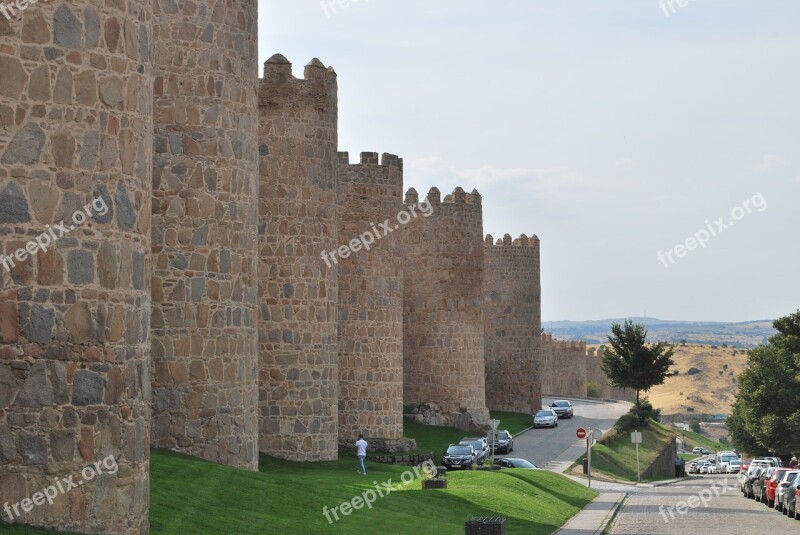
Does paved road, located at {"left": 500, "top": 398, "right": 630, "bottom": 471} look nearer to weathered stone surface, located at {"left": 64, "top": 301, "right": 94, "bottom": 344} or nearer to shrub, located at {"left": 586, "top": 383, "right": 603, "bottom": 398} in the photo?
shrub, located at {"left": 586, "top": 383, "right": 603, "bottom": 398}

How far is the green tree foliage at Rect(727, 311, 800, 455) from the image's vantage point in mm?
53906

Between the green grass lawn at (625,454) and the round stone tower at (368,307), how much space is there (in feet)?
33.8

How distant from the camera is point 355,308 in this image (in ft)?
117

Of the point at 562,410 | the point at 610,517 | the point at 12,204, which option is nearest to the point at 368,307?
the point at 610,517

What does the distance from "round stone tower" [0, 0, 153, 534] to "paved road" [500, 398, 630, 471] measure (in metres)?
29.6

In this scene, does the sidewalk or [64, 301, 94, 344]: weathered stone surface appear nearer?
[64, 301, 94, 344]: weathered stone surface

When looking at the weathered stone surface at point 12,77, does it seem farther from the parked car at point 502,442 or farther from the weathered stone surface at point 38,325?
the parked car at point 502,442

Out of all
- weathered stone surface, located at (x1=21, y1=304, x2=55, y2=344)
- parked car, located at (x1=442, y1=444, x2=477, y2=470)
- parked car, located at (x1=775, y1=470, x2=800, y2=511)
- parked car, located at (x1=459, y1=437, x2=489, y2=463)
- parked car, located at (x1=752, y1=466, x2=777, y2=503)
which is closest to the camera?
weathered stone surface, located at (x1=21, y1=304, x2=55, y2=344)

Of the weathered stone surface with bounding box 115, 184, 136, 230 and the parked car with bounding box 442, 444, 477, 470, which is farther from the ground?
the weathered stone surface with bounding box 115, 184, 136, 230

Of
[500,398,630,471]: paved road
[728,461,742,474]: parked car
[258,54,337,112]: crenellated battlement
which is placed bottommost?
Result: [728,461,742,474]: parked car

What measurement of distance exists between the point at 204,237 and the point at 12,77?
8.34 metres

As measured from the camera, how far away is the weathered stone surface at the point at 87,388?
11.9 meters

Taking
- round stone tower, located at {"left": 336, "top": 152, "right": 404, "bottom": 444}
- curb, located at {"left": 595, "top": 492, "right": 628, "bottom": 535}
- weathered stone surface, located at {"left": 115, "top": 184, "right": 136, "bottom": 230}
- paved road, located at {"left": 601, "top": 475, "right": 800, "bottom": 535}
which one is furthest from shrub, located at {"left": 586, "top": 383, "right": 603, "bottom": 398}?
weathered stone surface, located at {"left": 115, "top": 184, "right": 136, "bottom": 230}

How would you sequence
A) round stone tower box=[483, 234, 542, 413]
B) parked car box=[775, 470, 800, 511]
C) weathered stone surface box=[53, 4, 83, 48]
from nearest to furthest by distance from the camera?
weathered stone surface box=[53, 4, 83, 48]
parked car box=[775, 470, 800, 511]
round stone tower box=[483, 234, 542, 413]
